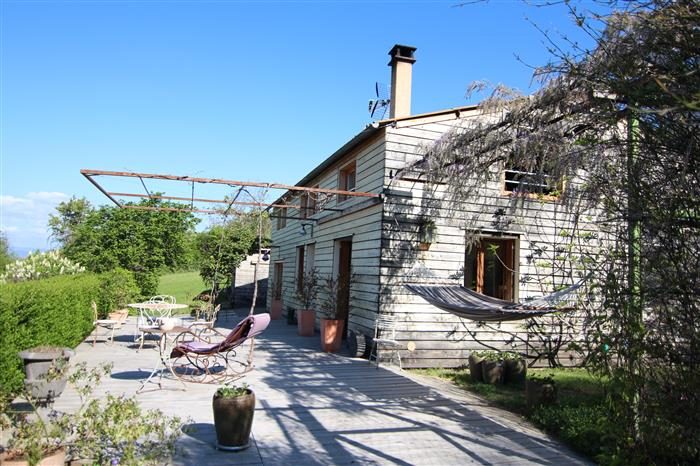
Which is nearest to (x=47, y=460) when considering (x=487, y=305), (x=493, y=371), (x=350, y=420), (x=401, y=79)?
(x=350, y=420)

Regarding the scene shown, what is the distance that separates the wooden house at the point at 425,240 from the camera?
26.0 feet

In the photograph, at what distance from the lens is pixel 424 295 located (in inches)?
256

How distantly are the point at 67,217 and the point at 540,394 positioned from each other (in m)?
25.5

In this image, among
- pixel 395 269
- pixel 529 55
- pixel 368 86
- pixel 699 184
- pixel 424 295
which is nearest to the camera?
pixel 699 184

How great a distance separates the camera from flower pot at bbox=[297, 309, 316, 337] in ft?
35.3

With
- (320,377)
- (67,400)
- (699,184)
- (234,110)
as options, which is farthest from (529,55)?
(234,110)

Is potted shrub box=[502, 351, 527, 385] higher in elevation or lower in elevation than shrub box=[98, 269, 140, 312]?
lower

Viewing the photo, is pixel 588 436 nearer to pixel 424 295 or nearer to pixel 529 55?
pixel 424 295

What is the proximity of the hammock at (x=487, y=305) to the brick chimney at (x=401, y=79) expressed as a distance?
3630mm

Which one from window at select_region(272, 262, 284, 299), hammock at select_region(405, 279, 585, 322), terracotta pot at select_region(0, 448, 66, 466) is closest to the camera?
terracotta pot at select_region(0, 448, 66, 466)

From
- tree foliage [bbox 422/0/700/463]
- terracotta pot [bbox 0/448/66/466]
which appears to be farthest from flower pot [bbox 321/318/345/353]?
tree foliage [bbox 422/0/700/463]

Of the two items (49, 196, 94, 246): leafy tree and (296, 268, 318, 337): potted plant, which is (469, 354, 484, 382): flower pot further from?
(49, 196, 94, 246): leafy tree

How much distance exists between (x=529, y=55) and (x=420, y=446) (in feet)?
10.4

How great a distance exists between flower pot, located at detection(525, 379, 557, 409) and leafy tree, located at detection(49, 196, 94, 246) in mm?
23470
